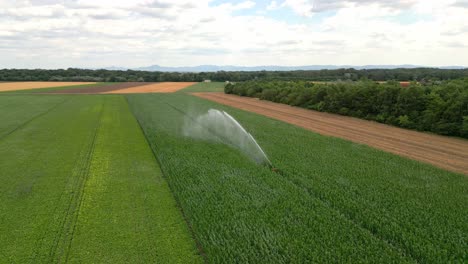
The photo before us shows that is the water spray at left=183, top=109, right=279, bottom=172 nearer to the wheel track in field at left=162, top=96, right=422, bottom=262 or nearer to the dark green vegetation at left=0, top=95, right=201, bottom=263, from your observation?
the wheel track in field at left=162, top=96, right=422, bottom=262

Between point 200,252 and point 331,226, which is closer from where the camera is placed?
point 200,252

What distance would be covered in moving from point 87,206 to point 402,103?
947 inches

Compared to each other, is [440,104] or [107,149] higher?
[440,104]

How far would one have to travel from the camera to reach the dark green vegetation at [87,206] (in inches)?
317

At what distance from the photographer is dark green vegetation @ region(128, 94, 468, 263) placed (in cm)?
773

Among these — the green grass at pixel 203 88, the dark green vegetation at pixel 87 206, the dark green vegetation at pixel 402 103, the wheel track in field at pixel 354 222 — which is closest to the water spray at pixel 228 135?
the wheel track in field at pixel 354 222

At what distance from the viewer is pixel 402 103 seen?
26.6 metres

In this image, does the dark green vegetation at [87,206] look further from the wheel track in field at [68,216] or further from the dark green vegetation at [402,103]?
the dark green vegetation at [402,103]

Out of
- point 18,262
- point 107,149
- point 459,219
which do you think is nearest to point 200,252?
point 18,262

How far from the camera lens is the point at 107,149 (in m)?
18.3

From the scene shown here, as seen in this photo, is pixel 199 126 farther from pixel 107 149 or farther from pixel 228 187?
pixel 228 187

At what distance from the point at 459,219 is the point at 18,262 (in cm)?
1090

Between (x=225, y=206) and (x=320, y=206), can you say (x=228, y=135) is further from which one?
(x=320, y=206)

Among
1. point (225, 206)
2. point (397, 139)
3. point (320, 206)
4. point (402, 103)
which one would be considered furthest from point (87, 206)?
point (402, 103)
